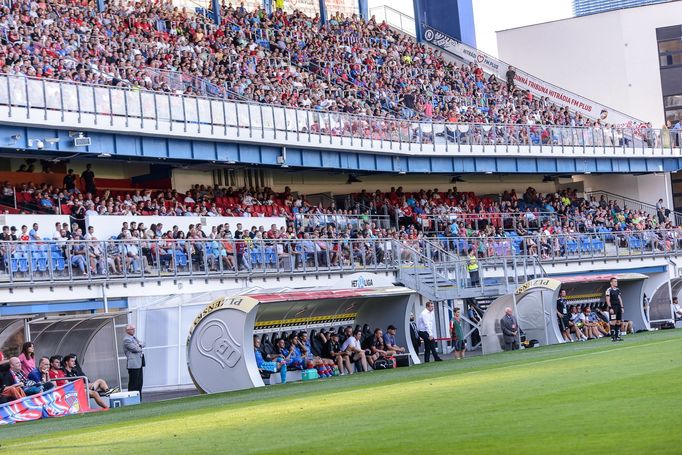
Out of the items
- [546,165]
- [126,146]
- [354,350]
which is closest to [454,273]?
[354,350]

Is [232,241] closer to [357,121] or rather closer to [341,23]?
[357,121]

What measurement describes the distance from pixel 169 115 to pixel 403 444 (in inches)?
1138

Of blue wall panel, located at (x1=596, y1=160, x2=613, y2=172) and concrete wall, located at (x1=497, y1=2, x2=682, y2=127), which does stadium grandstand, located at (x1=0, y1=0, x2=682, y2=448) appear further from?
concrete wall, located at (x1=497, y1=2, x2=682, y2=127)

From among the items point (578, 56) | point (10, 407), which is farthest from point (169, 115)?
point (578, 56)

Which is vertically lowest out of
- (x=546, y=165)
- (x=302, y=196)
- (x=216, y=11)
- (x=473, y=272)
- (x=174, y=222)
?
(x=473, y=272)

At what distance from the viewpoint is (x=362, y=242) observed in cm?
3903

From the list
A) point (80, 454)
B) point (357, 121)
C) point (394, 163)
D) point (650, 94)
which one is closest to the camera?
point (80, 454)

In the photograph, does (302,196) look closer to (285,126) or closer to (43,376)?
(285,126)

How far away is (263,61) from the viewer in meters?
46.8

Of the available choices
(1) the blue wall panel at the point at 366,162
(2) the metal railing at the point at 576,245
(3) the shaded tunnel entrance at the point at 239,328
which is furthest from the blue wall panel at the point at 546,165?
(3) the shaded tunnel entrance at the point at 239,328

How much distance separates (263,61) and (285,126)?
5171mm

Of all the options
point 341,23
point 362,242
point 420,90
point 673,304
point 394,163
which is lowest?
point 673,304

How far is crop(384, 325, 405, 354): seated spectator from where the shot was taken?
1174 inches

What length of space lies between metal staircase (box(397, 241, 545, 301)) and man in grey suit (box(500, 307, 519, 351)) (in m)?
3.93
